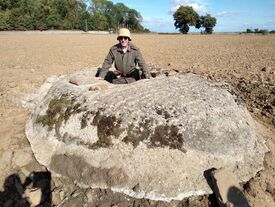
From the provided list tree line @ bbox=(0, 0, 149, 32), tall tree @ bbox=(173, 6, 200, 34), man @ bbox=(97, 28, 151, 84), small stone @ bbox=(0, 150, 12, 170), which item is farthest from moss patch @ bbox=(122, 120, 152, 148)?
tall tree @ bbox=(173, 6, 200, 34)

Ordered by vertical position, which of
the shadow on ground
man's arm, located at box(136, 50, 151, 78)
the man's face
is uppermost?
the man's face

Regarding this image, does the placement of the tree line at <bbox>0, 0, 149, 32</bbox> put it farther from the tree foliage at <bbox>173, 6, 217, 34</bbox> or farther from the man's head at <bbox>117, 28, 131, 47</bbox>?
the man's head at <bbox>117, 28, 131, 47</bbox>

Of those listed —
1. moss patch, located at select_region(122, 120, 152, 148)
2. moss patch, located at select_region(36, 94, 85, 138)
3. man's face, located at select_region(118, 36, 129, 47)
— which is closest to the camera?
moss patch, located at select_region(122, 120, 152, 148)

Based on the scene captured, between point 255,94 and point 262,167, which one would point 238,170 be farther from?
point 255,94

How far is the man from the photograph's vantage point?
6262 millimetres

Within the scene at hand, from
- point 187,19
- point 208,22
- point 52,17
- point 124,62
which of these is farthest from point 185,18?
point 124,62

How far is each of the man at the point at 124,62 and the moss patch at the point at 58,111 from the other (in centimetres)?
102

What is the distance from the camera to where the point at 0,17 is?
6675 centimetres

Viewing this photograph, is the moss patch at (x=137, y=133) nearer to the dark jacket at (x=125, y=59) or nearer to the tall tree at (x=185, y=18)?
the dark jacket at (x=125, y=59)

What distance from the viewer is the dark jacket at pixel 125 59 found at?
6.32 m

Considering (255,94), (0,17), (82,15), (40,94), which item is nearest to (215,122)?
(255,94)

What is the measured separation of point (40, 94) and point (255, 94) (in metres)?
4.91

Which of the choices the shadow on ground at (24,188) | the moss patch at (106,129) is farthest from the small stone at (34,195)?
the moss patch at (106,129)

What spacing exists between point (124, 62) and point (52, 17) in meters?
73.6
